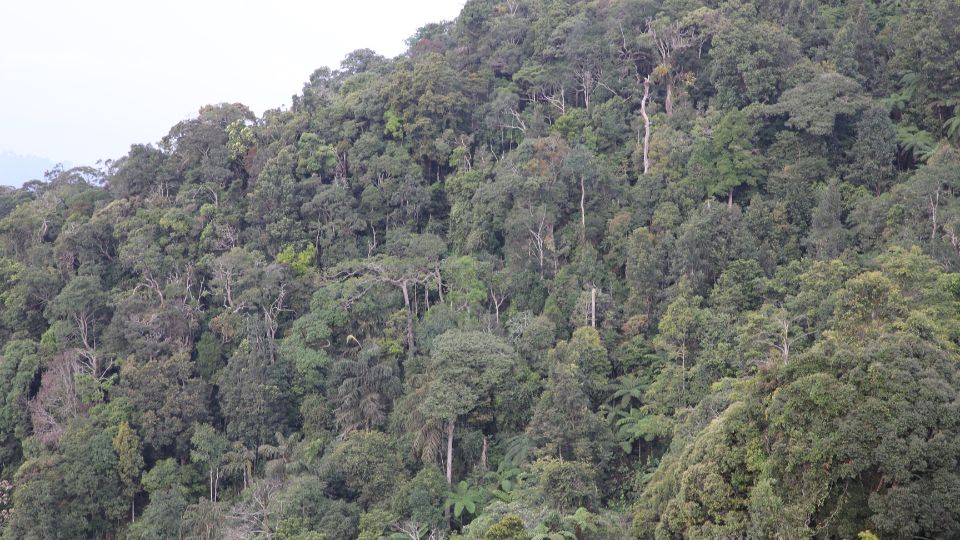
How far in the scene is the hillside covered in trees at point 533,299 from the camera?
15000mm

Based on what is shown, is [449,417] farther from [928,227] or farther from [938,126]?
A: [938,126]

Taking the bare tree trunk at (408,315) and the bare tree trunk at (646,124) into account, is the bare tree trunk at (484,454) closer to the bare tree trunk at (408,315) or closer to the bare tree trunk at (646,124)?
the bare tree trunk at (408,315)

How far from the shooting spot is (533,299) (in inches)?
1093

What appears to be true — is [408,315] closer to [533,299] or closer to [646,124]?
[533,299]

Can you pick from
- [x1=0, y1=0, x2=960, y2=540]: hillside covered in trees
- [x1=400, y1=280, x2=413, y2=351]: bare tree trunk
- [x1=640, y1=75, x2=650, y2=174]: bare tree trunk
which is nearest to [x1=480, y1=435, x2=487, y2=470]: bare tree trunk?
[x1=0, y1=0, x2=960, y2=540]: hillside covered in trees

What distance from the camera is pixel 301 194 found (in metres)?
33.0

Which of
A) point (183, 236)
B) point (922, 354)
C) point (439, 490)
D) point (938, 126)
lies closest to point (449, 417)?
point (439, 490)

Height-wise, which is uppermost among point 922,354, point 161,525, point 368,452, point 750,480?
point 922,354

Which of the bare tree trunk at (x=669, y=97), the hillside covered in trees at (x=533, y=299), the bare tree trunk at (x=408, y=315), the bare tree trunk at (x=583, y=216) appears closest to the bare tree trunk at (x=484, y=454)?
the hillside covered in trees at (x=533, y=299)

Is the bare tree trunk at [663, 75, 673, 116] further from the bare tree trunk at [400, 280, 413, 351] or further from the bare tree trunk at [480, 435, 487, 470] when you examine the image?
the bare tree trunk at [480, 435, 487, 470]

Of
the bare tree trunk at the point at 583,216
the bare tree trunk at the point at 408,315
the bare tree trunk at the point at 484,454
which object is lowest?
the bare tree trunk at the point at 484,454

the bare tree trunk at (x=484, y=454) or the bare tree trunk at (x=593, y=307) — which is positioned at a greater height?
the bare tree trunk at (x=593, y=307)

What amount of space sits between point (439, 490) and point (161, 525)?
27.5 ft

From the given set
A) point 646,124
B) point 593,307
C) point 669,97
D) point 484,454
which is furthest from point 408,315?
point 669,97
